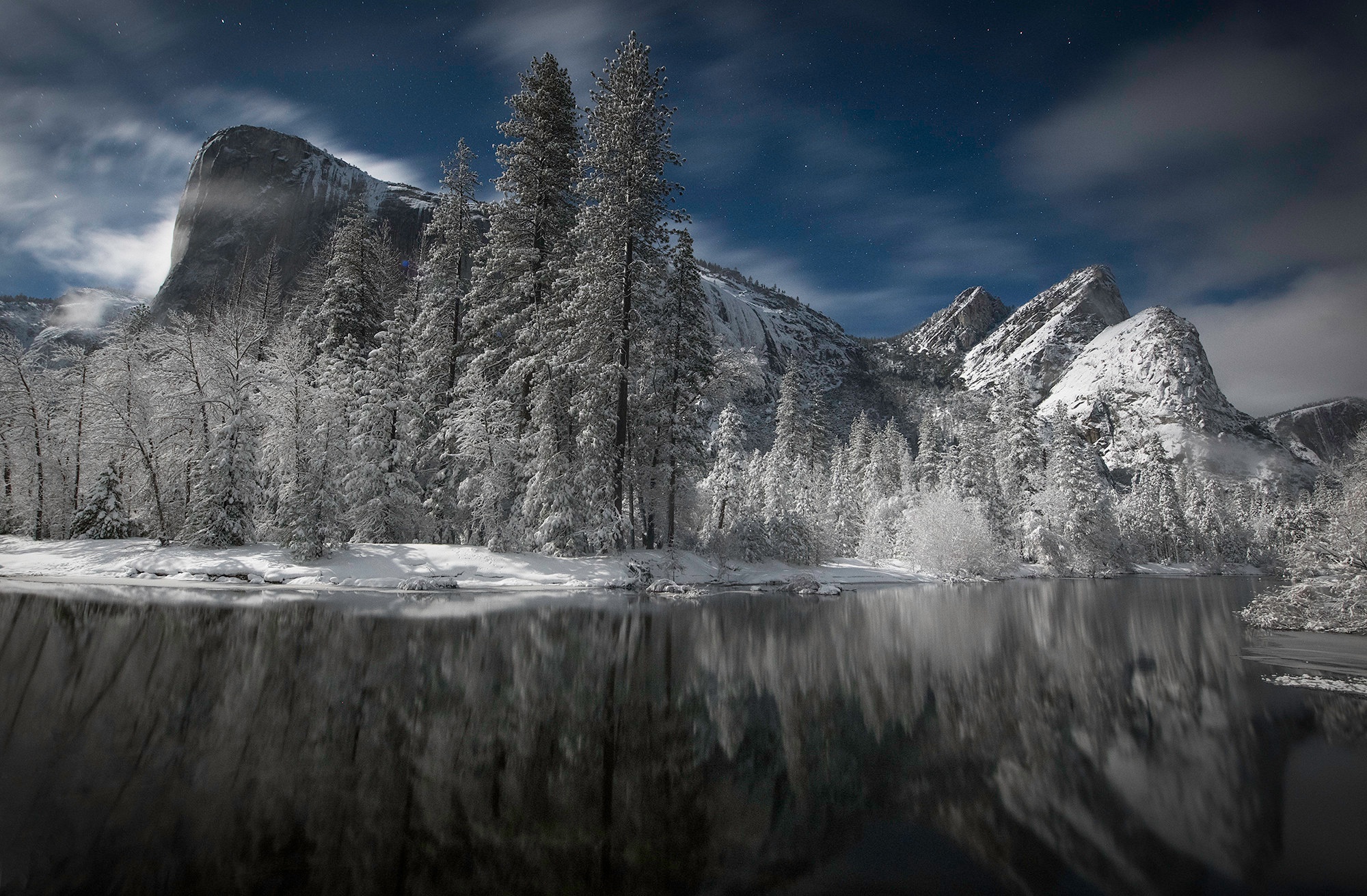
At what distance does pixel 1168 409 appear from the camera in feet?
425

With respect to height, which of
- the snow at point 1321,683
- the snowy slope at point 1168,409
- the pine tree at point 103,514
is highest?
the snowy slope at point 1168,409

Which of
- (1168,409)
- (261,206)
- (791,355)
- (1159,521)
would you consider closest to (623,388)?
(1159,521)

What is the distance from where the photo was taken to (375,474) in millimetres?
25984

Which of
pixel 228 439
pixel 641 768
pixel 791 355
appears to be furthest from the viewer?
pixel 791 355

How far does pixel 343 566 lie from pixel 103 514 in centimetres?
1245

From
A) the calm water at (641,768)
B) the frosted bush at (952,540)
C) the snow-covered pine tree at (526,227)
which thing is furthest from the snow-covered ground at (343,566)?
the frosted bush at (952,540)

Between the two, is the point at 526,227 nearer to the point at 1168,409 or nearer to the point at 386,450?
the point at 386,450

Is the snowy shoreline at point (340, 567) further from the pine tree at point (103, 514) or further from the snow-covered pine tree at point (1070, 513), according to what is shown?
the snow-covered pine tree at point (1070, 513)

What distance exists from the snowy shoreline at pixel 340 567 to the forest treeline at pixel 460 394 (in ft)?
2.79

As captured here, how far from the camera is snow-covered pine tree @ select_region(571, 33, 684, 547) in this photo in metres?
25.0

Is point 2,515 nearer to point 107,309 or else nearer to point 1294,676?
point 1294,676

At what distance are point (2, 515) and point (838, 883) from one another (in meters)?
44.3

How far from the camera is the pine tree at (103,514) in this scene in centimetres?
2555

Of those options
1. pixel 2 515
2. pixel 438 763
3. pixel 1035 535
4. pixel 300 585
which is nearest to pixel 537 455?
pixel 300 585
